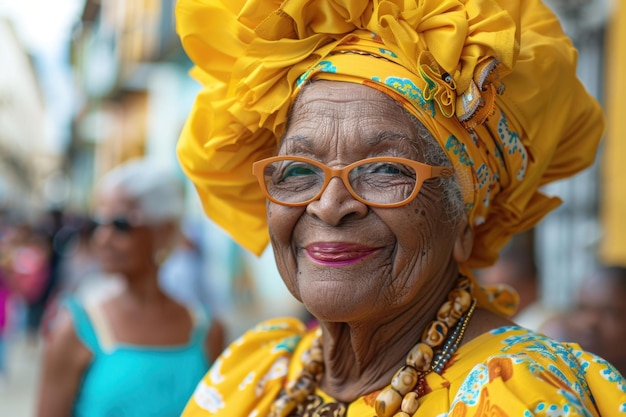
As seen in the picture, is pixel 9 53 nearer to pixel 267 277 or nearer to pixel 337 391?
pixel 267 277

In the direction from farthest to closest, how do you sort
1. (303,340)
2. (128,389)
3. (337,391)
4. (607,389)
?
(128,389), (303,340), (337,391), (607,389)

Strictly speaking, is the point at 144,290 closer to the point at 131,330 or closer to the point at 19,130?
the point at 131,330

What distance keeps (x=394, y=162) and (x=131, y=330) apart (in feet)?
7.48

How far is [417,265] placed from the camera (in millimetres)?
1905

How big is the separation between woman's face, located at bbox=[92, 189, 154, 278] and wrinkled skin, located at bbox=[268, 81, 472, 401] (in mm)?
2096

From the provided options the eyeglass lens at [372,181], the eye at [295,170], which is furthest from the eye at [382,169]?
the eye at [295,170]

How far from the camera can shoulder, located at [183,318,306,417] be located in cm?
221

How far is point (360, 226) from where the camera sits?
1.86 meters

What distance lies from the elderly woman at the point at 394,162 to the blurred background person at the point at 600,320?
171cm

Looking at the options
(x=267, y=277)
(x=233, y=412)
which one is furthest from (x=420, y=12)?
(x=267, y=277)

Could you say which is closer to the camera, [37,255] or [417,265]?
[417,265]

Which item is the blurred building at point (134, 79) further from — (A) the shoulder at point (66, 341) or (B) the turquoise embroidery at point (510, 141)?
(B) the turquoise embroidery at point (510, 141)

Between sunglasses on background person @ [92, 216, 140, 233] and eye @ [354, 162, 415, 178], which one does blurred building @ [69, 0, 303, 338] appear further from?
eye @ [354, 162, 415, 178]

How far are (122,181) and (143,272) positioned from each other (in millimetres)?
513
